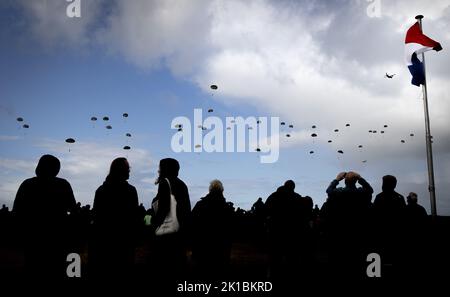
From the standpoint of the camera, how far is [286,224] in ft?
26.8

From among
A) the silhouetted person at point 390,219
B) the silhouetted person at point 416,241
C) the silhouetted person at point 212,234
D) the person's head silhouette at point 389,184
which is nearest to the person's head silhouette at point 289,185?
the silhouetted person at point 212,234

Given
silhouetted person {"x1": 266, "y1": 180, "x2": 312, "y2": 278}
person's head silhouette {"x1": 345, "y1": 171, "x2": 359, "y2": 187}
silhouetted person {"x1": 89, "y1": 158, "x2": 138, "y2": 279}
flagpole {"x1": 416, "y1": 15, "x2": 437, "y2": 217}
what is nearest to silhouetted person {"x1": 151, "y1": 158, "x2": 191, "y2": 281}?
silhouetted person {"x1": 89, "y1": 158, "x2": 138, "y2": 279}

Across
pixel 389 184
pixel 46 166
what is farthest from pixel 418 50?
pixel 46 166

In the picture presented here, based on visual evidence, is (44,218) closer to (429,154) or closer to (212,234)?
(212,234)

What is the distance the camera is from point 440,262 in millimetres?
10773

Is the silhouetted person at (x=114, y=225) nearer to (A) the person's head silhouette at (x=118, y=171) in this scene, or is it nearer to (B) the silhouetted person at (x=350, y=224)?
(A) the person's head silhouette at (x=118, y=171)

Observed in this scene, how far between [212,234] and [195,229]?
1.04 ft

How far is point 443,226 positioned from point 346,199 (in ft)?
32.1

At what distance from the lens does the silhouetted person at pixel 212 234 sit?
22.8 feet

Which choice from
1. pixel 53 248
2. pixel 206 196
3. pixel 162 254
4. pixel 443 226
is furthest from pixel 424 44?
pixel 53 248

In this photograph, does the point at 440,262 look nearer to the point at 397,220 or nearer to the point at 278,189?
the point at 397,220

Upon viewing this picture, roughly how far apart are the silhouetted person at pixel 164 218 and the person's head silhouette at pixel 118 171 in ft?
1.64
